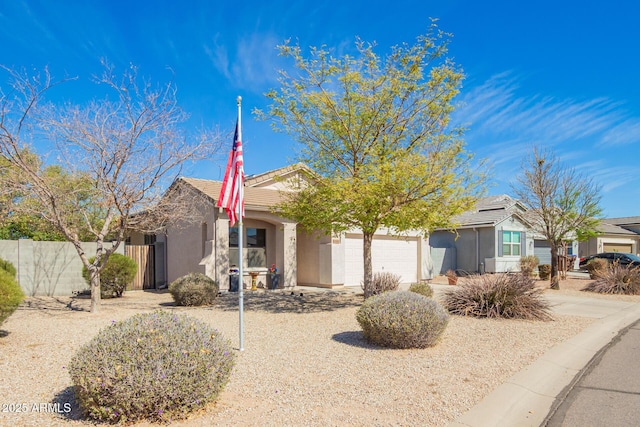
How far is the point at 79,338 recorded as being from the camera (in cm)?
833

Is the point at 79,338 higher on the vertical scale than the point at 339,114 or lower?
lower

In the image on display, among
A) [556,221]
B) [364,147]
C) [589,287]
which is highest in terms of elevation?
[364,147]

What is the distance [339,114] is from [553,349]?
7444 mm

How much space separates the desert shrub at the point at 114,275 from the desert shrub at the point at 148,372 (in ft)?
37.4

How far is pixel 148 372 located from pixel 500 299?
9.29 metres

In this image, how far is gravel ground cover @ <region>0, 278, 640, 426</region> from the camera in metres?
4.74

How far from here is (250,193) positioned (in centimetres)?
1839

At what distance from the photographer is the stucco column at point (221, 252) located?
53.8ft

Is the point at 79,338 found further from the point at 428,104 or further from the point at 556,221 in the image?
the point at 556,221

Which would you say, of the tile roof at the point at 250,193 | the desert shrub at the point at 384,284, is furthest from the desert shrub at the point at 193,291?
the desert shrub at the point at 384,284

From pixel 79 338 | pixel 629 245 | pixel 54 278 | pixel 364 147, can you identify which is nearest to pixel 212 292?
pixel 79 338

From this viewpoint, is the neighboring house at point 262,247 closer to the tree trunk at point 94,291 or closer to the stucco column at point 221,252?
the stucco column at point 221,252

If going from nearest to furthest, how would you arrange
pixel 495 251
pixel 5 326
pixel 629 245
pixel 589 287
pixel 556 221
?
pixel 5 326
pixel 589 287
pixel 556 221
pixel 495 251
pixel 629 245

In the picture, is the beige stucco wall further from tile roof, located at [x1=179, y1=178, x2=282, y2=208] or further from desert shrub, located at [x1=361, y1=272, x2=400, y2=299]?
desert shrub, located at [x1=361, y1=272, x2=400, y2=299]
